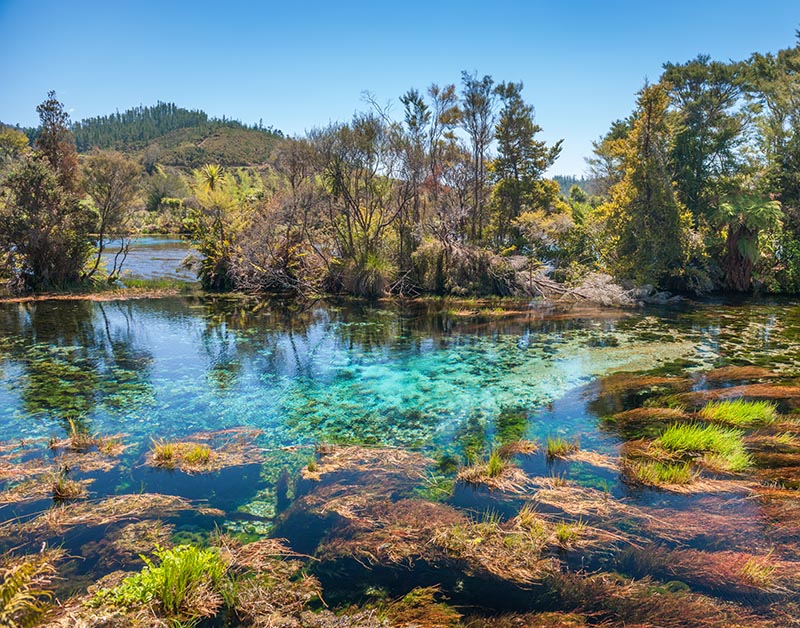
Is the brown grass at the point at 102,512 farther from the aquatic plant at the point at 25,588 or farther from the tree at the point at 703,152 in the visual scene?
the tree at the point at 703,152

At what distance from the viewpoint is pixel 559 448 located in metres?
8.20

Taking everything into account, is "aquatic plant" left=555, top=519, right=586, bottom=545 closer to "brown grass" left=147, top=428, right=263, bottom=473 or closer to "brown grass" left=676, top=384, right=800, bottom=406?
"brown grass" left=147, top=428, right=263, bottom=473

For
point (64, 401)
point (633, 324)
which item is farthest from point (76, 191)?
point (633, 324)

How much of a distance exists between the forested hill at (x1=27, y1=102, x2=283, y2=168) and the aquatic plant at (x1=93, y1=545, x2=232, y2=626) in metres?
117

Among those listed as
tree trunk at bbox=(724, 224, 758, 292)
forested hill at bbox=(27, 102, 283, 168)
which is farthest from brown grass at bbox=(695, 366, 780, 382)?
forested hill at bbox=(27, 102, 283, 168)

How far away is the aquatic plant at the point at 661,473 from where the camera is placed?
23.1ft

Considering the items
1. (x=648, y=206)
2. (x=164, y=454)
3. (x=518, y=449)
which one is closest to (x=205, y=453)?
(x=164, y=454)

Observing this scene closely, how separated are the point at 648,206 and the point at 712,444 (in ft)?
60.2

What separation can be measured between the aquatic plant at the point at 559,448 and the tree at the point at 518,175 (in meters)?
19.8

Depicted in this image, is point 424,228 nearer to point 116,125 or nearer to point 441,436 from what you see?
point 441,436

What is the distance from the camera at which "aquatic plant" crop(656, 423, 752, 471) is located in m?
7.51

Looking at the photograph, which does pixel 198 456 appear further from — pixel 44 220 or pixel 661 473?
pixel 44 220

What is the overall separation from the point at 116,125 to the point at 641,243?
17758cm

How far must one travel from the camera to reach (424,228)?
25312 mm
